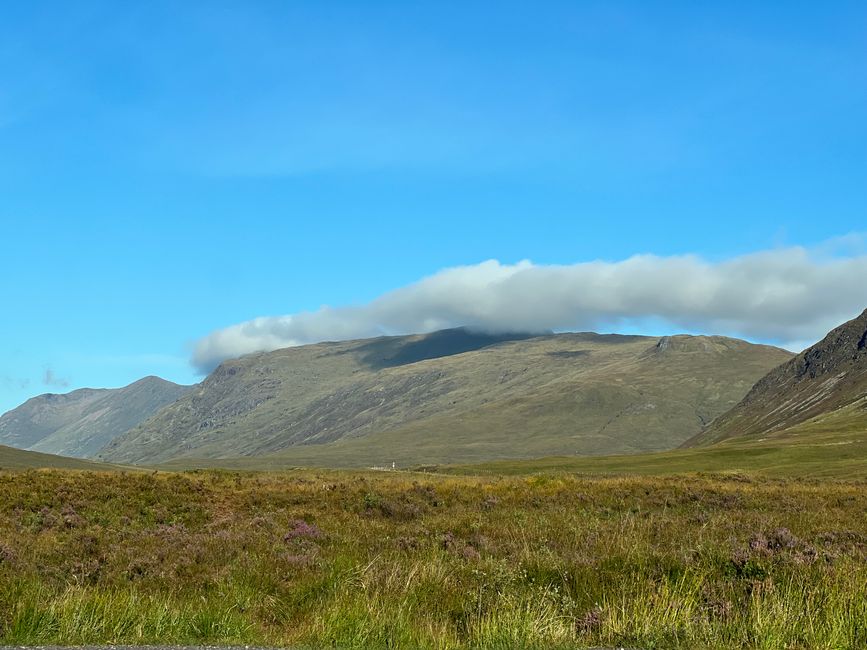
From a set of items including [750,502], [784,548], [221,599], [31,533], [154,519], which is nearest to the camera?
[221,599]

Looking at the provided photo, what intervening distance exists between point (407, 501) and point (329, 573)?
18.9 metres

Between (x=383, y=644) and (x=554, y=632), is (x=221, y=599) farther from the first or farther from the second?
(x=554, y=632)

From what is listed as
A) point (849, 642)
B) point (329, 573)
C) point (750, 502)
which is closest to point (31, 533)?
point (329, 573)

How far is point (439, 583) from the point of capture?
517 inches

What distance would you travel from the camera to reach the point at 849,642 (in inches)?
398

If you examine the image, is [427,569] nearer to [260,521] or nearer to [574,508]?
[260,521]

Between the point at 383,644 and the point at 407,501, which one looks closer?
the point at 383,644

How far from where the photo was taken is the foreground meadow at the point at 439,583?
10.5m

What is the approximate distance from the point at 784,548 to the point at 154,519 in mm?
20189

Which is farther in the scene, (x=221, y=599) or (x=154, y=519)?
(x=154, y=519)

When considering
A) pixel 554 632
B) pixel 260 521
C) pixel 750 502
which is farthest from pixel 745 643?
pixel 750 502

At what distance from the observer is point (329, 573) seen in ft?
46.6

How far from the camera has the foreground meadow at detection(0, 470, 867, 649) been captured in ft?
34.6

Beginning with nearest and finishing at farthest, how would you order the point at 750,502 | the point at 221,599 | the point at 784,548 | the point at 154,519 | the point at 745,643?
the point at 745,643
the point at 221,599
the point at 784,548
the point at 154,519
the point at 750,502
